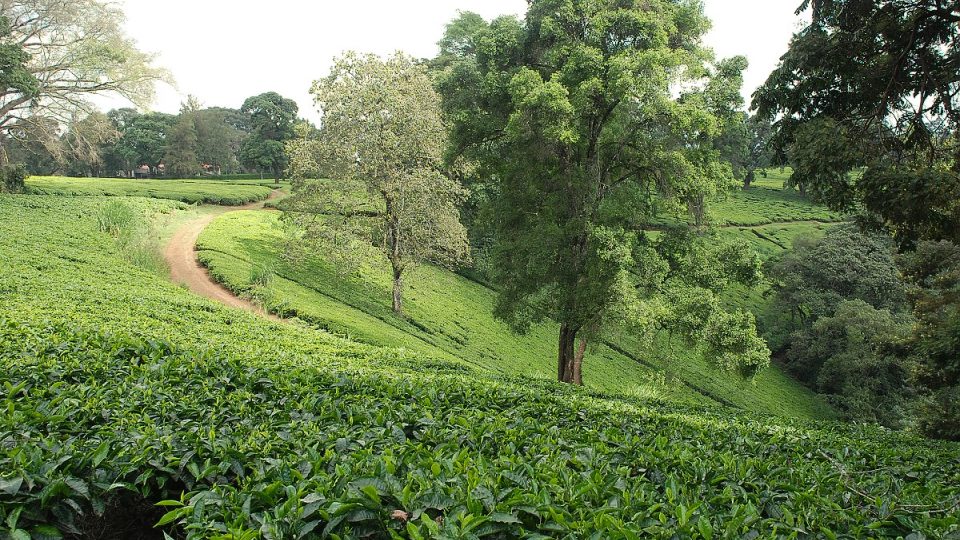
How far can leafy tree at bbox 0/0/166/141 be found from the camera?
3067cm

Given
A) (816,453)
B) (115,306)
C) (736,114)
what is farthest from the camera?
(736,114)

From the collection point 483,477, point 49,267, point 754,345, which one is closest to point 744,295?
point 754,345

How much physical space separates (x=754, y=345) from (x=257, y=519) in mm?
14917

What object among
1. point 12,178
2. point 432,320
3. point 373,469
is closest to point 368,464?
point 373,469

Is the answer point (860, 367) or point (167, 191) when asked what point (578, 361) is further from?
point (167, 191)

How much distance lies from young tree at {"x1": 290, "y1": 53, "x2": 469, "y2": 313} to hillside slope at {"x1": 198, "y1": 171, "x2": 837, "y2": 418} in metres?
2.52

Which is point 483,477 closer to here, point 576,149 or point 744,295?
point 576,149

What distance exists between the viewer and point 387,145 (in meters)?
23.2

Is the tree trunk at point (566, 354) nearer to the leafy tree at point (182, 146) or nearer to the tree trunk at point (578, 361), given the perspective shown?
the tree trunk at point (578, 361)

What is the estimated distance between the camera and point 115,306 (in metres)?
10.7

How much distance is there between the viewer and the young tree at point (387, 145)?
76.0ft

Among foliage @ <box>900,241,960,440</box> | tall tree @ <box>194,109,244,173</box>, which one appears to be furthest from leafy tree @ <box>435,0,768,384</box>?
tall tree @ <box>194,109,244,173</box>

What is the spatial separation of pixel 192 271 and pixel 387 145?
9665mm

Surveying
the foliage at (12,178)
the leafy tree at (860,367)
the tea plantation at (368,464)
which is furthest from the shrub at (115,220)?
the leafy tree at (860,367)
